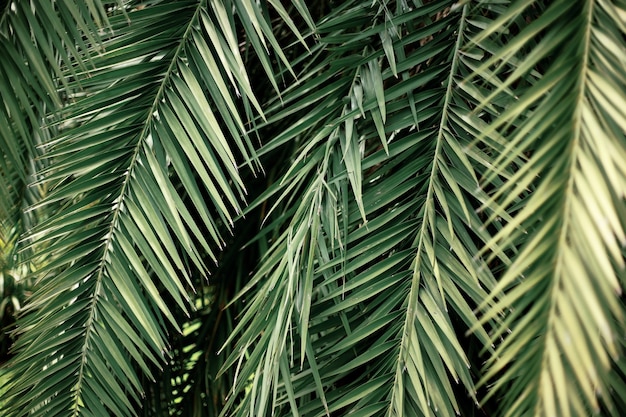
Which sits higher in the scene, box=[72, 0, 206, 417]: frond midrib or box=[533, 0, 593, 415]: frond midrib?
box=[72, 0, 206, 417]: frond midrib

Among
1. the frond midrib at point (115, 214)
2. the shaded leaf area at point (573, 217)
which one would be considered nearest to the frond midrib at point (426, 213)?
the shaded leaf area at point (573, 217)

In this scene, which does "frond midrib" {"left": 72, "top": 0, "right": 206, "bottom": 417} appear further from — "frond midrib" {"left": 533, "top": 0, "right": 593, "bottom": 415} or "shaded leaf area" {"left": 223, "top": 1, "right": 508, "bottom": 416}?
"frond midrib" {"left": 533, "top": 0, "right": 593, "bottom": 415}

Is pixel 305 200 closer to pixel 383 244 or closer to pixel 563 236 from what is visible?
pixel 383 244

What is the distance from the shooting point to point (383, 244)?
38.4 inches

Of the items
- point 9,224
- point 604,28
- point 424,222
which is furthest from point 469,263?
point 9,224

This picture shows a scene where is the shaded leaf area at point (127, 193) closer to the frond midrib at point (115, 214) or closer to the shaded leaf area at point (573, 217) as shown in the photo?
the frond midrib at point (115, 214)

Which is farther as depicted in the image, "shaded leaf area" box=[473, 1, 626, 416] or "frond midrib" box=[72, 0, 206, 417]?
"frond midrib" box=[72, 0, 206, 417]

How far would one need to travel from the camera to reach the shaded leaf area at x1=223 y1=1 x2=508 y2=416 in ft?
2.99

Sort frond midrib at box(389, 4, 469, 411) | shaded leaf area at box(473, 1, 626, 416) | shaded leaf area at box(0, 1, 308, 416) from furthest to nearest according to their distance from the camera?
shaded leaf area at box(0, 1, 308, 416)
frond midrib at box(389, 4, 469, 411)
shaded leaf area at box(473, 1, 626, 416)

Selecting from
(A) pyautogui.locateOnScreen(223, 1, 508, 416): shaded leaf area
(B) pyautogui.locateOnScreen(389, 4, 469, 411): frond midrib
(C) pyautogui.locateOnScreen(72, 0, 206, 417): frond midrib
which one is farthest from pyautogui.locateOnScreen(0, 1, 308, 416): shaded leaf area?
(B) pyautogui.locateOnScreen(389, 4, 469, 411): frond midrib

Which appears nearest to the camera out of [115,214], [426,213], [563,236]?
[563,236]

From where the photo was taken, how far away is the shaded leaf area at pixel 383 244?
91 cm

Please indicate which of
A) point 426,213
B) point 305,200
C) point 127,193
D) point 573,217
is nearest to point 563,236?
point 573,217

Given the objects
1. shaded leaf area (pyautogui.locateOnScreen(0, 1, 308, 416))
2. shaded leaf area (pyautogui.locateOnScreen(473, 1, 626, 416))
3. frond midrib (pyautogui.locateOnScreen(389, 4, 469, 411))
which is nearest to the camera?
shaded leaf area (pyautogui.locateOnScreen(473, 1, 626, 416))
